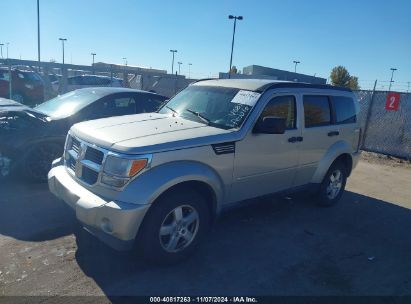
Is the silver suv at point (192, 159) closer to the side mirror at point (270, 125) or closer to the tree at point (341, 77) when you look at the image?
the side mirror at point (270, 125)

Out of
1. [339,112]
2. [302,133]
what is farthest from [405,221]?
[302,133]

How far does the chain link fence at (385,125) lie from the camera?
10984 mm

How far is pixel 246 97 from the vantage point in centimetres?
450

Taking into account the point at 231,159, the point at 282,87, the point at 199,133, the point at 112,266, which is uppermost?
the point at 282,87

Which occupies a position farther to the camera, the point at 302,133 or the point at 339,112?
the point at 339,112

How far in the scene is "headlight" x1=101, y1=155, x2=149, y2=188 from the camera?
11.0 ft

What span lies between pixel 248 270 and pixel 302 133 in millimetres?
2131

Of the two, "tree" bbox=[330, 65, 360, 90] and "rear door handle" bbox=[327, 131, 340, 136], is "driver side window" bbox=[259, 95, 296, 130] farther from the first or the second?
"tree" bbox=[330, 65, 360, 90]

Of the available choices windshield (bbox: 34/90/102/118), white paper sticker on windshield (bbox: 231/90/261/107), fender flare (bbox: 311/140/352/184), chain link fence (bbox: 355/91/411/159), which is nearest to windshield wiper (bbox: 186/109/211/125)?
white paper sticker on windshield (bbox: 231/90/261/107)

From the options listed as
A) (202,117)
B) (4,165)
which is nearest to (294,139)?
(202,117)

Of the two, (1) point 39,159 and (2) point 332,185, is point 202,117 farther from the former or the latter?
(1) point 39,159

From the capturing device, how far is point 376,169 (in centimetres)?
955

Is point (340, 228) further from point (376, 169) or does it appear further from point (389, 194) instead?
point (376, 169)

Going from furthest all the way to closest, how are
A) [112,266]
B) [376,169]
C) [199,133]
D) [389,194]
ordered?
[376,169] < [389,194] < [199,133] < [112,266]
